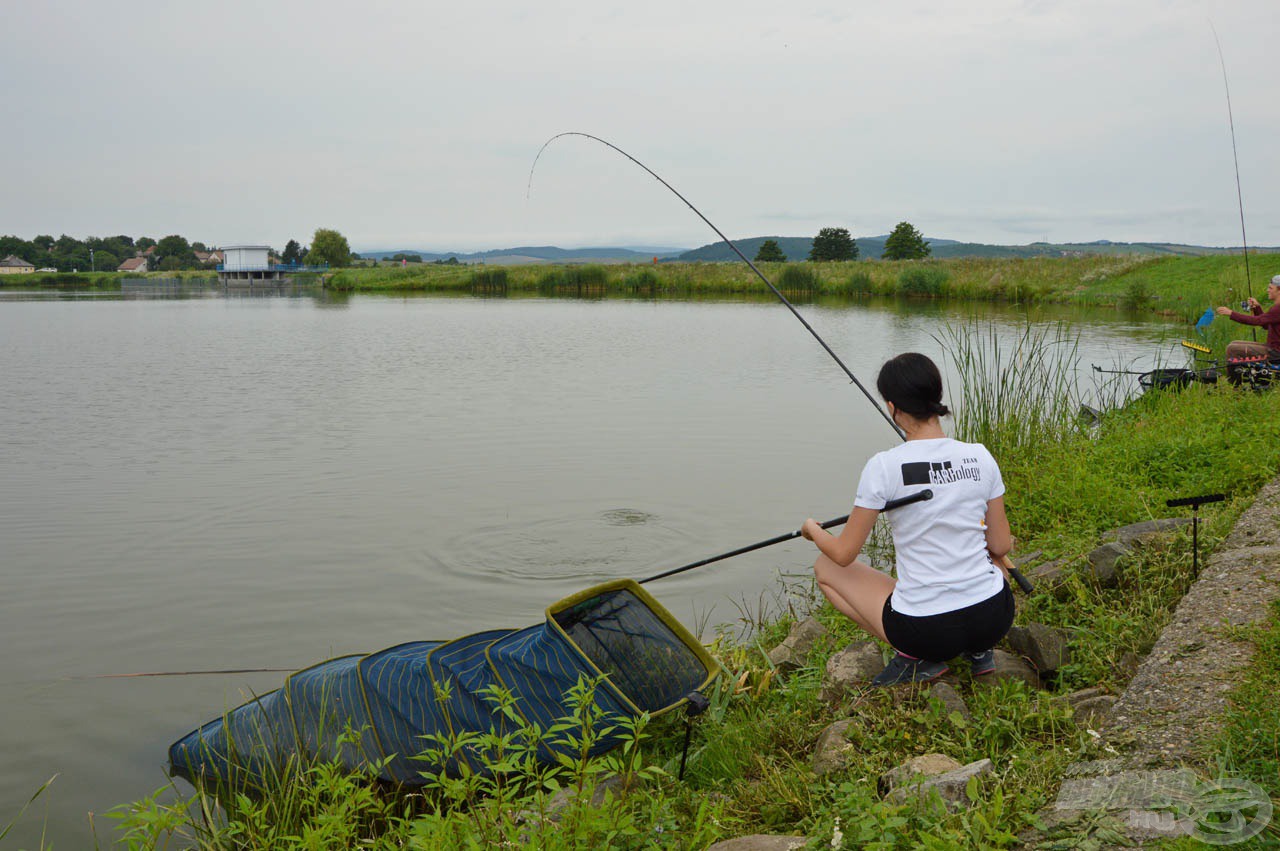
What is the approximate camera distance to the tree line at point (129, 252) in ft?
342

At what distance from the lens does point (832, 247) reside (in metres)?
74.7

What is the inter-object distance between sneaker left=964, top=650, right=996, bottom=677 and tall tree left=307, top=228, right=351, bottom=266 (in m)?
107

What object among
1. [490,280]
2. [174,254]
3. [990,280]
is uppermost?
[174,254]

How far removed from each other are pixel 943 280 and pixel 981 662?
3318cm

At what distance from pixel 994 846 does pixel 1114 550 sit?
83.9 inches

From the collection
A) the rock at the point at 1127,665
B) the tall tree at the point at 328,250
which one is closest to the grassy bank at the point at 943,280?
the rock at the point at 1127,665

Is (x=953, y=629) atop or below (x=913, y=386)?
below

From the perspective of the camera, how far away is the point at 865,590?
3346mm

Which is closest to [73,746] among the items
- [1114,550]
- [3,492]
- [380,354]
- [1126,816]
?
[1126,816]

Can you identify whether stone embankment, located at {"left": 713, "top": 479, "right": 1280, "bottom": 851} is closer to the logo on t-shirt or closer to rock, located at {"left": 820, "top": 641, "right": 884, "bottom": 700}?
rock, located at {"left": 820, "top": 641, "right": 884, "bottom": 700}

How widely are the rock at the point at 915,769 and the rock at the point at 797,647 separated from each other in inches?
50.6

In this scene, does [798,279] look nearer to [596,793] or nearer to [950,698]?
[950,698]

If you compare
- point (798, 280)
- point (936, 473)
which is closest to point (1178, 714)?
point (936, 473)

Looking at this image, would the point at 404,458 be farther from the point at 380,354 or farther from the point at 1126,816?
the point at 380,354
